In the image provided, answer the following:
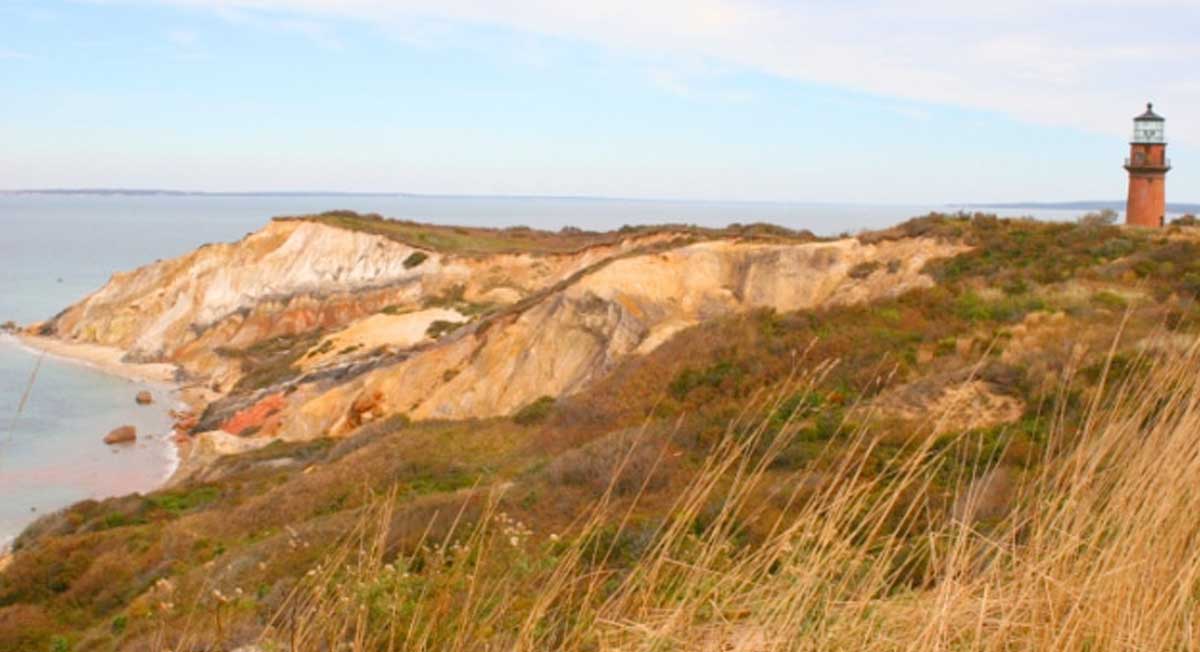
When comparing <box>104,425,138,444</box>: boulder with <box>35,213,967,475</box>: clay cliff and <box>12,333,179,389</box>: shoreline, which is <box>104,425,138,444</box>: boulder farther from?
<box>12,333,179,389</box>: shoreline

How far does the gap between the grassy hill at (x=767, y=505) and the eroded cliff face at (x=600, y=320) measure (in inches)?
70.6

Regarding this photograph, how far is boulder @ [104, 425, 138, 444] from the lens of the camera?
36.3 meters

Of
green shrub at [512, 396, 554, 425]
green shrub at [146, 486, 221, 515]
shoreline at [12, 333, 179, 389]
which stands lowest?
shoreline at [12, 333, 179, 389]

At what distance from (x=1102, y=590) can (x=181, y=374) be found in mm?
51567

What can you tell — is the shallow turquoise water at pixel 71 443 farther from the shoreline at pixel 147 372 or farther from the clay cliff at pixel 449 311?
the clay cliff at pixel 449 311

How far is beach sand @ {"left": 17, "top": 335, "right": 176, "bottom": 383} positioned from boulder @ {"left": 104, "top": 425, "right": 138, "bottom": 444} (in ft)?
41.4

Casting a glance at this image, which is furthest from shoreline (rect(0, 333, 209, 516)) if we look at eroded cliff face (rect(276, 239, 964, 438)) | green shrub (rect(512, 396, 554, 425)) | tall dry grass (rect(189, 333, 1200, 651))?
tall dry grass (rect(189, 333, 1200, 651))

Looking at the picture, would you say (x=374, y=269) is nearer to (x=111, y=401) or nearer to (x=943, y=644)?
(x=111, y=401)

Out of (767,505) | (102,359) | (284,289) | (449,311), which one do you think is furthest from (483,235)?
(767,505)

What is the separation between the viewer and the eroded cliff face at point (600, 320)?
28141mm

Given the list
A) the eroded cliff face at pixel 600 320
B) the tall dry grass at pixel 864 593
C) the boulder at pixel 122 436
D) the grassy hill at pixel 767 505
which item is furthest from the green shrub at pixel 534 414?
the boulder at pixel 122 436

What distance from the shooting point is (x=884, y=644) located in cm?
306

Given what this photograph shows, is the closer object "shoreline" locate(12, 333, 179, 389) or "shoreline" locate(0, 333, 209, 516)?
"shoreline" locate(0, 333, 209, 516)

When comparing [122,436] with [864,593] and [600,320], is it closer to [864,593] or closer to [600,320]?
[600,320]
